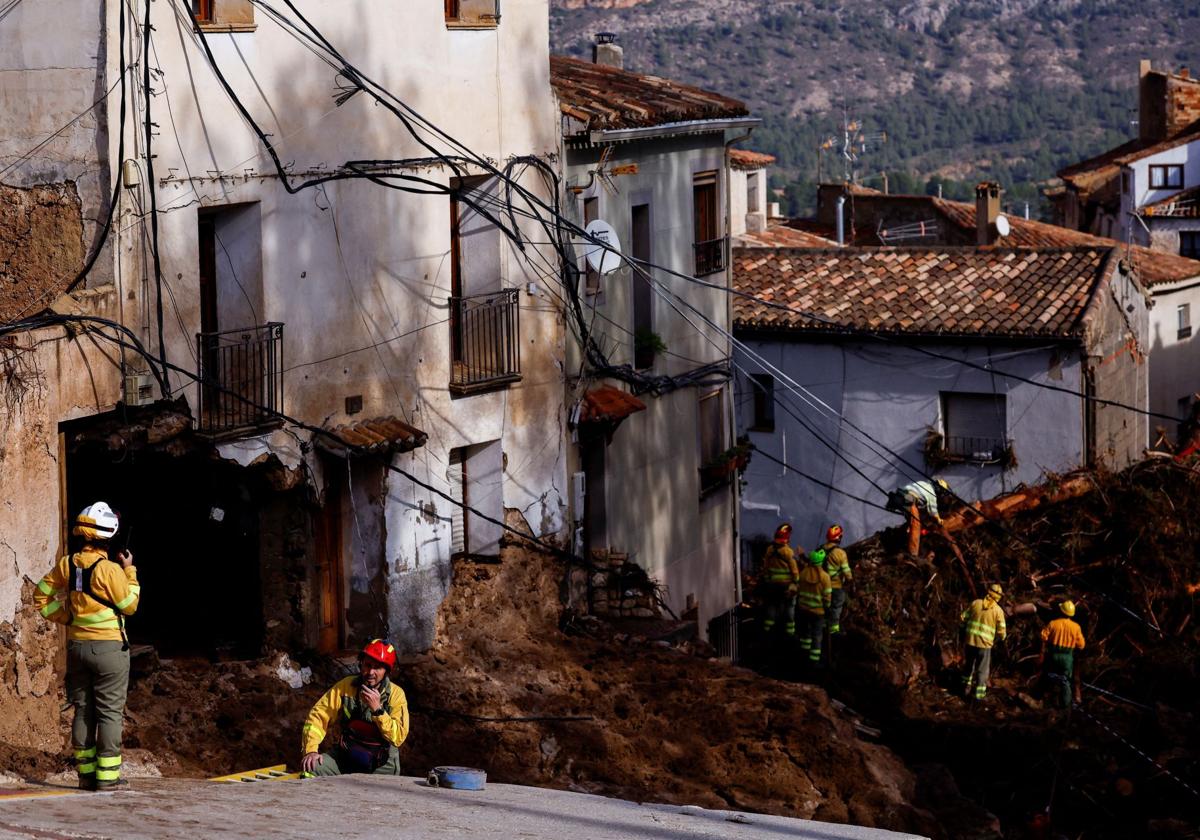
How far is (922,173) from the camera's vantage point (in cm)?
12938

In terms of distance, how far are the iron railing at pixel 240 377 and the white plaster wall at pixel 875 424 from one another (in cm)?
1636

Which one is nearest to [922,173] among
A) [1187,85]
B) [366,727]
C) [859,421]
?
[1187,85]

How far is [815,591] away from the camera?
25094 mm

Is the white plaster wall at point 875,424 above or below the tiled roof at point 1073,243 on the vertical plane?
below

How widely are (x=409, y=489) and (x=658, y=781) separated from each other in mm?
4184

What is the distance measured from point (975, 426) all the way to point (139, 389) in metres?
19.8

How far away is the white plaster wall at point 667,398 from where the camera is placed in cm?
2320

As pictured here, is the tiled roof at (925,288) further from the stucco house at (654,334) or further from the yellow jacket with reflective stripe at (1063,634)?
the yellow jacket with reflective stripe at (1063,634)

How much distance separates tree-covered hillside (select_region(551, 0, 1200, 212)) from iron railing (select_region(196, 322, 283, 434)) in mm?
104607

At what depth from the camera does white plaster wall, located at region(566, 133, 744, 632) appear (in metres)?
23.2

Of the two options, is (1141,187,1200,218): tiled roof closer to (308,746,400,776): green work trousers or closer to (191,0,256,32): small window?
(191,0,256,32): small window

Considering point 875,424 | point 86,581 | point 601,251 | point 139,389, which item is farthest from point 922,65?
point 86,581

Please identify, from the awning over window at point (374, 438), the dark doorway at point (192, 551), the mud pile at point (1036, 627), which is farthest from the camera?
the mud pile at point (1036, 627)

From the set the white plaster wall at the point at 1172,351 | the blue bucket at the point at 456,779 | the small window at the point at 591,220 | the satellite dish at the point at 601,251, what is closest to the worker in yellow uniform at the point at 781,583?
the small window at the point at 591,220
